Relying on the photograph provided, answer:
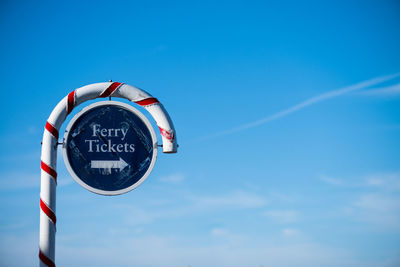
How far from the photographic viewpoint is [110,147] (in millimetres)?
11625

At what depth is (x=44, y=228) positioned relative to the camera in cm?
1131

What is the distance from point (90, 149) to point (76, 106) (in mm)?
1025

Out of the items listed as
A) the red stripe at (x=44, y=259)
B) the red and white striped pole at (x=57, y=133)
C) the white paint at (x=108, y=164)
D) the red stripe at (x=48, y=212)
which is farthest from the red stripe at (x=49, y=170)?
the red stripe at (x=44, y=259)

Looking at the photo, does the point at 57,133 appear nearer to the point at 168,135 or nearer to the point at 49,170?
the point at 49,170

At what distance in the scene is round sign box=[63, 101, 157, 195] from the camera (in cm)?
1154

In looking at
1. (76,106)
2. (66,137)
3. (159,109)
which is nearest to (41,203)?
(66,137)

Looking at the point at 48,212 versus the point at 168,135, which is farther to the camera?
the point at 168,135

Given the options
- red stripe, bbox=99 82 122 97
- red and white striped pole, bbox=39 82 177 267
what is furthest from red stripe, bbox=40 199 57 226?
red stripe, bbox=99 82 122 97

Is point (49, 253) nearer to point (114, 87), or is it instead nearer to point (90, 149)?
point (90, 149)

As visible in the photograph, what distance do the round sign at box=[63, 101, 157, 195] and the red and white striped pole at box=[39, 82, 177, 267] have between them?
10.4 inches

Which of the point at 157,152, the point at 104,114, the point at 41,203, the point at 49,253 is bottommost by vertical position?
the point at 49,253

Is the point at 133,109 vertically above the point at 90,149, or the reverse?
the point at 133,109

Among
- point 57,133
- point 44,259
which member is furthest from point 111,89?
point 44,259

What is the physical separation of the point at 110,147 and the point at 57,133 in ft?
3.86
